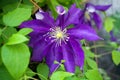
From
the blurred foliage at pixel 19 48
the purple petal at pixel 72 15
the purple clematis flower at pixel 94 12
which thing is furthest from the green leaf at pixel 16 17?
the purple clematis flower at pixel 94 12

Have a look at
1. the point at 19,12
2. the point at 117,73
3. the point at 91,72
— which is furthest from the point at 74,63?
the point at 117,73

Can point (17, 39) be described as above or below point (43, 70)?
above

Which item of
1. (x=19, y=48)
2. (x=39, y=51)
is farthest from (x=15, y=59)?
(x=39, y=51)

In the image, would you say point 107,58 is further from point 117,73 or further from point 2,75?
point 2,75

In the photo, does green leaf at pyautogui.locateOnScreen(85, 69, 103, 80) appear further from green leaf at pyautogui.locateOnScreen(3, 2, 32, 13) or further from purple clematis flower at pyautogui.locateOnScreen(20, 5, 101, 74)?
green leaf at pyautogui.locateOnScreen(3, 2, 32, 13)

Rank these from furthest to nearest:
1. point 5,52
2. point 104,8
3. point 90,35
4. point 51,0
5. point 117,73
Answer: point 117,73, point 104,8, point 51,0, point 90,35, point 5,52

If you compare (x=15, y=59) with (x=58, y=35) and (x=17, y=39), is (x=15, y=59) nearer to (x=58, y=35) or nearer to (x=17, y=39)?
(x=17, y=39)
